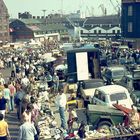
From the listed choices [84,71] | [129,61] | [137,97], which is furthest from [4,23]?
[137,97]

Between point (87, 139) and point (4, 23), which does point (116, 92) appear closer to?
point (87, 139)

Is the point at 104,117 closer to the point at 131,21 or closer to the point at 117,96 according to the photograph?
the point at 117,96

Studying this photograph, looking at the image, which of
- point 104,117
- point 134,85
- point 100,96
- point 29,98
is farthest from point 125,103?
point 29,98

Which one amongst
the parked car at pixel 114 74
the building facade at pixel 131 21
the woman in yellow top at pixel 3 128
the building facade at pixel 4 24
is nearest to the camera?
the woman in yellow top at pixel 3 128

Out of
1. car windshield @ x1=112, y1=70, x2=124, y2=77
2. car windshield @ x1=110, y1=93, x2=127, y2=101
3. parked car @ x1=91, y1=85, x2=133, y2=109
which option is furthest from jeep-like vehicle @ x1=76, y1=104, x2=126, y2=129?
car windshield @ x1=112, y1=70, x2=124, y2=77

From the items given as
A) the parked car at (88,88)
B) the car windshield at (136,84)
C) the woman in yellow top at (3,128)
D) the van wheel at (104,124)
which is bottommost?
the van wheel at (104,124)

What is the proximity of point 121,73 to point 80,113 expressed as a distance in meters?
9.81

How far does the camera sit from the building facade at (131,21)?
7112 cm

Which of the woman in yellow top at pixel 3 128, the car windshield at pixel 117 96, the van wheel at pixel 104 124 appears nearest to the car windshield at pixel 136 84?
the car windshield at pixel 117 96

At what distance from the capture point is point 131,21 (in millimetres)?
73625

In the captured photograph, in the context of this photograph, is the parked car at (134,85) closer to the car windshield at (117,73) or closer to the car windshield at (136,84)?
the car windshield at (136,84)

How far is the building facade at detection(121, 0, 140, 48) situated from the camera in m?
71.1

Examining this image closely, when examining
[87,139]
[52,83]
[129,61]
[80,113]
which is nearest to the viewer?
Result: [87,139]

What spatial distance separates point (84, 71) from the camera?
93.8ft
